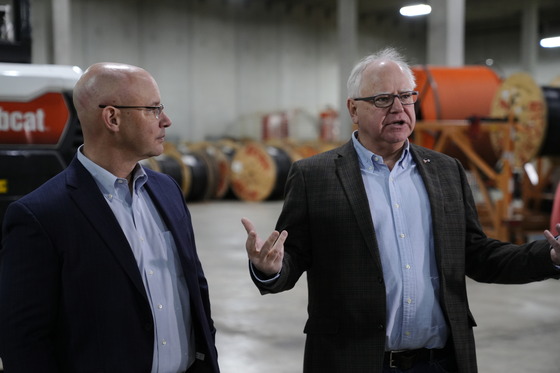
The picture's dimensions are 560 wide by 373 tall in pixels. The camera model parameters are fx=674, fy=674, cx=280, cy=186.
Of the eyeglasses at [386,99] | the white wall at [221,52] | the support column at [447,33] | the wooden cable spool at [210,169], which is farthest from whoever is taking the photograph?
the white wall at [221,52]

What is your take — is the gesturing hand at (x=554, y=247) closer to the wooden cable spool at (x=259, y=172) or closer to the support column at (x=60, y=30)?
the wooden cable spool at (x=259, y=172)

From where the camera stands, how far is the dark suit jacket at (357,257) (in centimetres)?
235

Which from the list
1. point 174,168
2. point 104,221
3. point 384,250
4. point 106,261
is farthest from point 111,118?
point 174,168

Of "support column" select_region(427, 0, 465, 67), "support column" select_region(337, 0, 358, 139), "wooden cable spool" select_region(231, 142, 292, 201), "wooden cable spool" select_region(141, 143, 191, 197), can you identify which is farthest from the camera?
"support column" select_region(337, 0, 358, 139)

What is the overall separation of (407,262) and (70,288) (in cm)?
114

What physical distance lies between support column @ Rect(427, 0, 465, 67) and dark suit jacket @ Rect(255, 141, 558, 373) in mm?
11747

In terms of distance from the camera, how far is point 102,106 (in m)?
2.10

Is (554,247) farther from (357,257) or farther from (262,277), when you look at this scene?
(262,277)

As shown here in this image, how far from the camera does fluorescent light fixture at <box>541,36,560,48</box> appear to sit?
27580mm

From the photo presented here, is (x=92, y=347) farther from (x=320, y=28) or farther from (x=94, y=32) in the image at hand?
(x=320, y=28)

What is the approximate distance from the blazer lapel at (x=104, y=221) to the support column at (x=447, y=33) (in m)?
12.6

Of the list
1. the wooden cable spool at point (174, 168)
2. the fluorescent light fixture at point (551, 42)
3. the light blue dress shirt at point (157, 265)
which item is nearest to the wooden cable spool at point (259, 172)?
the wooden cable spool at point (174, 168)

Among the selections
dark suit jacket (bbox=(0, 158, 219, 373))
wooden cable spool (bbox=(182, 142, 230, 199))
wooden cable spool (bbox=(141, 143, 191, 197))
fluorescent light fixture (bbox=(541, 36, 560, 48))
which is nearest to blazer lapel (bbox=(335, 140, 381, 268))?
dark suit jacket (bbox=(0, 158, 219, 373))

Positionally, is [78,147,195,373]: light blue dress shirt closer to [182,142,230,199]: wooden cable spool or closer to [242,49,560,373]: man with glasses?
[242,49,560,373]: man with glasses
